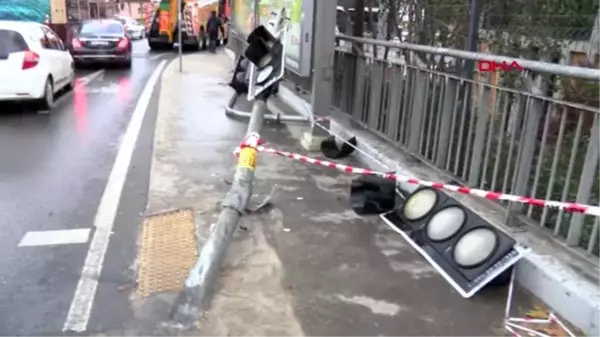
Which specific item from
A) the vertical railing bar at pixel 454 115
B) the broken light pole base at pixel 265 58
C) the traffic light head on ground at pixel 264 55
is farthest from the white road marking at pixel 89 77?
the vertical railing bar at pixel 454 115

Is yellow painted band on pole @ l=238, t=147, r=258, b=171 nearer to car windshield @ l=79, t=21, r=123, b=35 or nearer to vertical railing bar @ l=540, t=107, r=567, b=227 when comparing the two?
vertical railing bar @ l=540, t=107, r=567, b=227

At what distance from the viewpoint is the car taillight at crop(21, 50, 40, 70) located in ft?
35.1

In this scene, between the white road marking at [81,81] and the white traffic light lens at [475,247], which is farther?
the white road marking at [81,81]

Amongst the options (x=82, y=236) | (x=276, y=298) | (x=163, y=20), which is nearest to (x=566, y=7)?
(x=276, y=298)

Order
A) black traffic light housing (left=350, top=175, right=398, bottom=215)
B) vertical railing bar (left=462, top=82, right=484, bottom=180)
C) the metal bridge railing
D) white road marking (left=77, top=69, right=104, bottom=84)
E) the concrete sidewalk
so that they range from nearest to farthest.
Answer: the concrete sidewalk, the metal bridge railing, vertical railing bar (left=462, top=82, right=484, bottom=180), black traffic light housing (left=350, top=175, right=398, bottom=215), white road marking (left=77, top=69, right=104, bottom=84)

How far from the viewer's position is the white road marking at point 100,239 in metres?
3.72

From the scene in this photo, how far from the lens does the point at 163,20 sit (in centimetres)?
3005

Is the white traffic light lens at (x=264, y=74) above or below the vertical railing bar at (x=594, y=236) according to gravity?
above

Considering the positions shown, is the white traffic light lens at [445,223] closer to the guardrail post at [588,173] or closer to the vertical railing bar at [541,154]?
the vertical railing bar at [541,154]

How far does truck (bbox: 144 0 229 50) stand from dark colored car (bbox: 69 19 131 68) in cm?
976

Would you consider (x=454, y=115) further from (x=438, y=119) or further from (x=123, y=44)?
(x=123, y=44)

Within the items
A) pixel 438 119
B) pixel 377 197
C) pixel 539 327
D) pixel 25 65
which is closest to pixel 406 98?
pixel 438 119

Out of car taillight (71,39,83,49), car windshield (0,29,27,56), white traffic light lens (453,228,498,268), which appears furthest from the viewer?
car taillight (71,39,83,49)

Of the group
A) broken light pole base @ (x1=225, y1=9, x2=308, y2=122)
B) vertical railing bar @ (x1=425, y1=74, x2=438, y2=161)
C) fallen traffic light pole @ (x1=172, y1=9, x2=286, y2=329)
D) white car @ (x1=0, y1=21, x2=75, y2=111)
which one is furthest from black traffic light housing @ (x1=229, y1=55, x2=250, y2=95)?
vertical railing bar @ (x1=425, y1=74, x2=438, y2=161)
